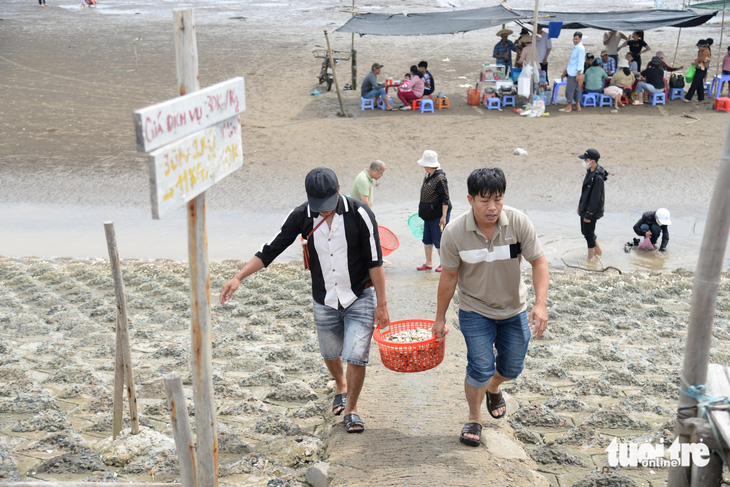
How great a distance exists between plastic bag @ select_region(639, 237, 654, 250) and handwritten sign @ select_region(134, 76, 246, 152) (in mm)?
7709

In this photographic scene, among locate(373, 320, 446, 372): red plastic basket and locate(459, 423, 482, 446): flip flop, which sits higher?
locate(373, 320, 446, 372): red plastic basket

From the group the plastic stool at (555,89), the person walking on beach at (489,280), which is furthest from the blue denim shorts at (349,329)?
the plastic stool at (555,89)

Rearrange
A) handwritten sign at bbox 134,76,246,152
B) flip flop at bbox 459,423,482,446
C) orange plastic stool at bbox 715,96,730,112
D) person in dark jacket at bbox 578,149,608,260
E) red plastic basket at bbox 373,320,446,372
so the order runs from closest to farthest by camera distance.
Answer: handwritten sign at bbox 134,76,246,152 < flip flop at bbox 459,423,482,446 < red plastic basket at bbox 373,320,446,372 < person in dark jacket at bbox 578,149,608,260 < orange plastic stool at bbox 715,96,730,112

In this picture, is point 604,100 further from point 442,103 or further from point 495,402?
point 495,402

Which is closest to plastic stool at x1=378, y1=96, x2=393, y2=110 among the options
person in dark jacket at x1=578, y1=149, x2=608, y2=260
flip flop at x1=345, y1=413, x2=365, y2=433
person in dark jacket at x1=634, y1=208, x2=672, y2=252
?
person in dark jacket at x1=634, y1=208, x2=672, y2=252

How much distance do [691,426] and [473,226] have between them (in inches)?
60.6

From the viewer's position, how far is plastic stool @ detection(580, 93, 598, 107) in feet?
51.5

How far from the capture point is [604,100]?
15742 millimetres

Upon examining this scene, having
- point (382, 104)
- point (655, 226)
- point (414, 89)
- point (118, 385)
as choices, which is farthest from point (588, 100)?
point (118, 385)

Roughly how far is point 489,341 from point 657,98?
13419 millimetres

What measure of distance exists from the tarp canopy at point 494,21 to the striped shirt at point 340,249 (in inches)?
487

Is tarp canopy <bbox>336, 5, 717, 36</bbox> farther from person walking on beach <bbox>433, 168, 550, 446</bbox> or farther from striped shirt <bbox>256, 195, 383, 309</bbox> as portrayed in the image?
person walking on beach <bbox>433, 168, 550, 446</bbox>

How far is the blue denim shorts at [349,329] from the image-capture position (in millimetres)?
4477

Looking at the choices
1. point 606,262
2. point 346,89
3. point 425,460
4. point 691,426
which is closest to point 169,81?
point 346,89
